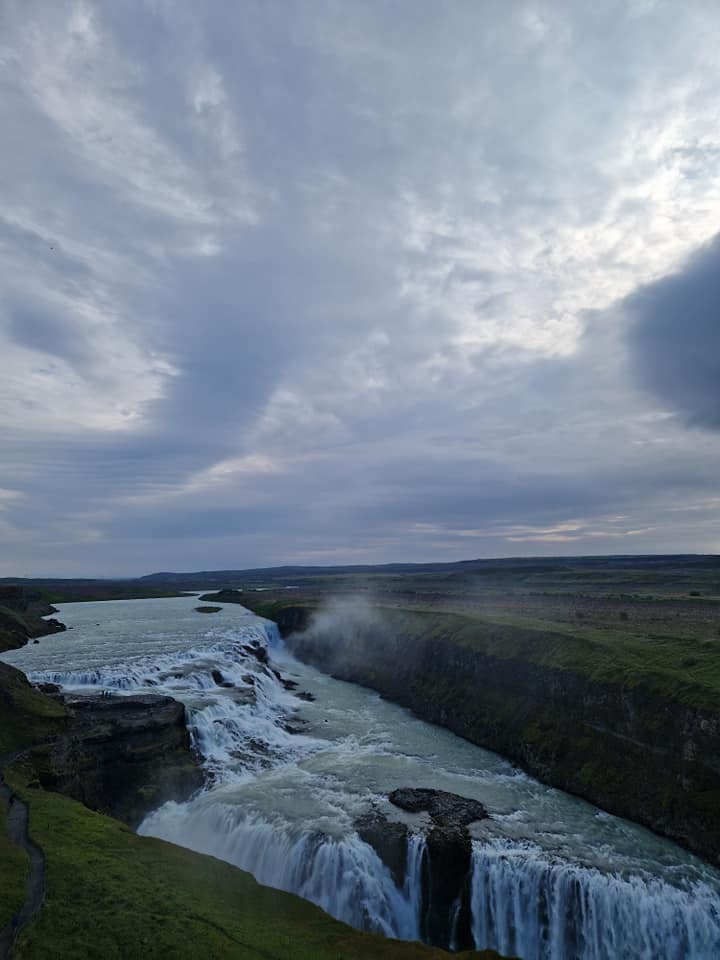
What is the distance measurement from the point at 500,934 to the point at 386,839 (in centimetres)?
532

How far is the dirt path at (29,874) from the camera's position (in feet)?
44.5

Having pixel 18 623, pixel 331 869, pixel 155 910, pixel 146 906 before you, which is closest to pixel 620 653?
pixel 331 869

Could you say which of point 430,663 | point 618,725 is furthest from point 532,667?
point 430,663

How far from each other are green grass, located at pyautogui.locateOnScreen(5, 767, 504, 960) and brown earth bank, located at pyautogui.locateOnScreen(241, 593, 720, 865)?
13.2m

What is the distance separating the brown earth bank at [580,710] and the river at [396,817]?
4.15ft

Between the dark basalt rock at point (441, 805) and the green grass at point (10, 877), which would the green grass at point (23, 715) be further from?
the dark basalt rock at point (441, 805)

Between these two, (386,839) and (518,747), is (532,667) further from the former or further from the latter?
(386,839)

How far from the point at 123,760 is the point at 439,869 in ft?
61.8

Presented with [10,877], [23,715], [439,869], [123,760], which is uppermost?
[23,715]

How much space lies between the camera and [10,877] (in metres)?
16.0

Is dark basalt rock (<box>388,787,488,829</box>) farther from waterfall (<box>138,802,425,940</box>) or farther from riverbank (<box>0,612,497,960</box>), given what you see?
riverbank (<box>0,612,497,960</box>)

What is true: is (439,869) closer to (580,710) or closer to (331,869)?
(331,869)

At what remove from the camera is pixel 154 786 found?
29.9m

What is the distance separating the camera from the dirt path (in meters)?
13.6
